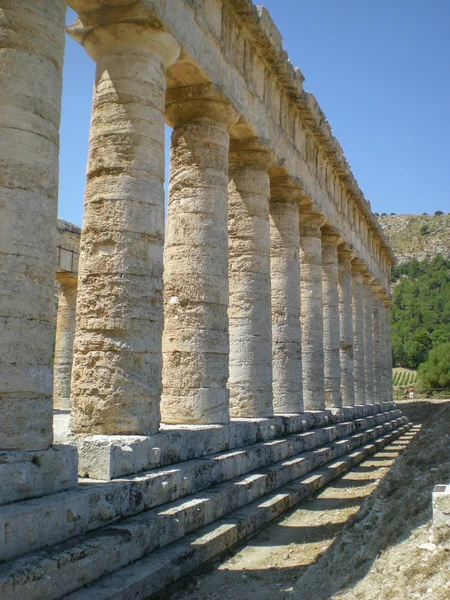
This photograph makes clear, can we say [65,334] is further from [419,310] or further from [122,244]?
[419,310]

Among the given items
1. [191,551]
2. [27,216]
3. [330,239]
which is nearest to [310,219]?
[330,239]

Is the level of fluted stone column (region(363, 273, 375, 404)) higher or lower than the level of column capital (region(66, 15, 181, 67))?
lower

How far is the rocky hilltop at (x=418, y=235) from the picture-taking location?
136375 mm

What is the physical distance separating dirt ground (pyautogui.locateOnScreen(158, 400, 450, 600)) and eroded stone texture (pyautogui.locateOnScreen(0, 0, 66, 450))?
Result: 7.98 ft

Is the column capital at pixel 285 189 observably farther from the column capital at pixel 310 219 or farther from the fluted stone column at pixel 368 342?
the fluted stone column at pixel 368 342

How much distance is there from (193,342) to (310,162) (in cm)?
928

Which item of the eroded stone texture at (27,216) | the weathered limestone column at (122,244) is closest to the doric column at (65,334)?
the weathered limestone column at (122,244)

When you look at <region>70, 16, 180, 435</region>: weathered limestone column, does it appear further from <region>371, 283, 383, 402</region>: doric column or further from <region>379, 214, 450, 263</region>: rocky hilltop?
<region>379, 214, 450, 263</region>: rocky hilltop

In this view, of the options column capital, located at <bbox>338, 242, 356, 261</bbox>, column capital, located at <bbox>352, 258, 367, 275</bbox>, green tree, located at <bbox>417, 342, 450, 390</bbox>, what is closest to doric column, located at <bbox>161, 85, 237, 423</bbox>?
column capital, located at <bbox>338, 242, 356, 261</bbox>

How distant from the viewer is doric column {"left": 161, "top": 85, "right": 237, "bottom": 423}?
32.8ft

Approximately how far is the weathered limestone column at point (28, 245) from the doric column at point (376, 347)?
23137 millimetres

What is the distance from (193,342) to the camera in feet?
33.1

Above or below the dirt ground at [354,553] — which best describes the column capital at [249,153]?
above

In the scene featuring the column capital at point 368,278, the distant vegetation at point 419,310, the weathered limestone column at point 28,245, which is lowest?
the weathered limestone column at point 28,245
